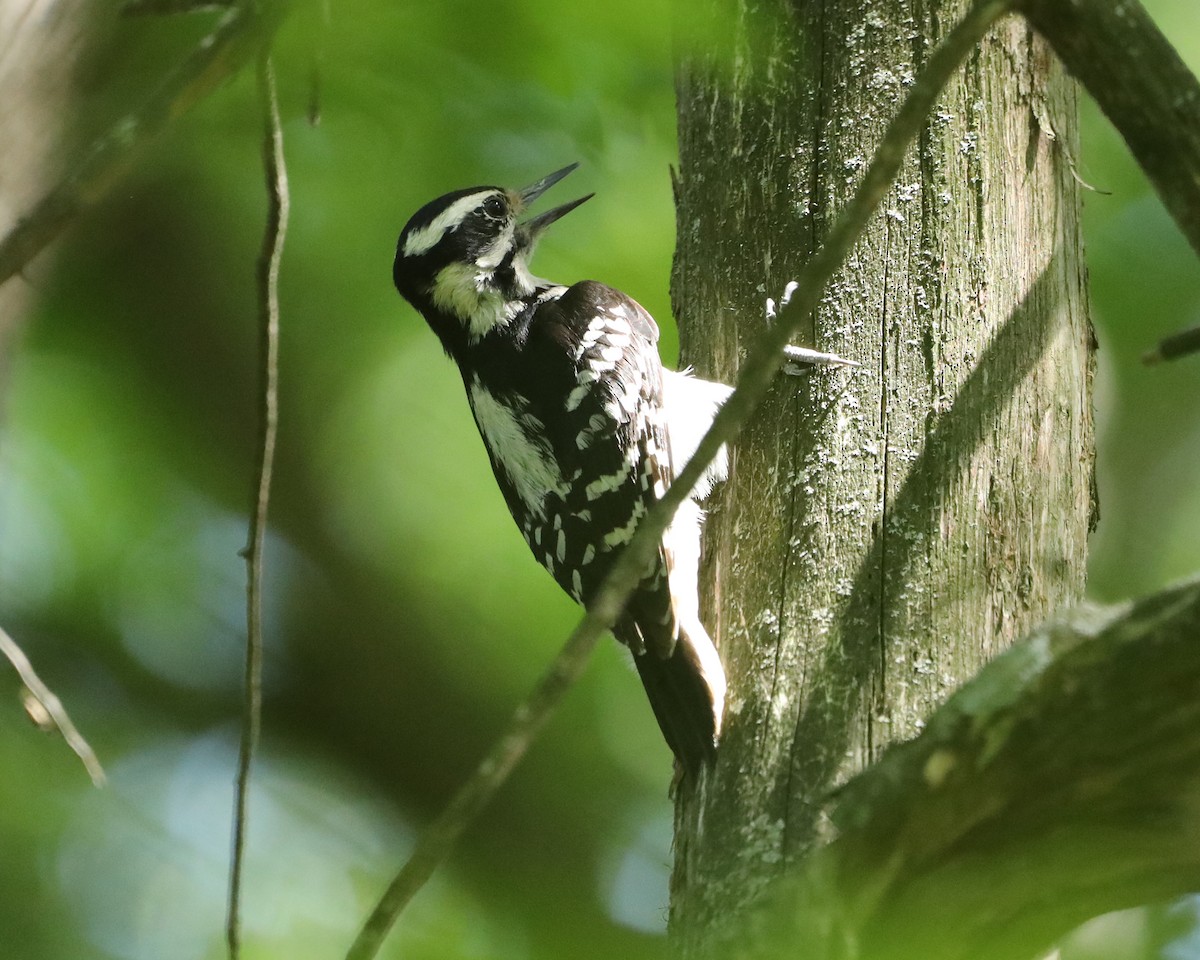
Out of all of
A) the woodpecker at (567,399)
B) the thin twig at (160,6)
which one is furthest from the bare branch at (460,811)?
the woodpecker at (567,399)

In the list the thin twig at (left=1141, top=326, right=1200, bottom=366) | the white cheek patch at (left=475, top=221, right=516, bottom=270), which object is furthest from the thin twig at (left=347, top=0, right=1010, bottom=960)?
the white cheek patch at (left=475, top=221, right=516, bottom=270)

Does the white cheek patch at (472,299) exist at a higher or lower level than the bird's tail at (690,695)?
higher

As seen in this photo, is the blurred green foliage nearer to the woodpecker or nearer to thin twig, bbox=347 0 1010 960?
the woodpecker

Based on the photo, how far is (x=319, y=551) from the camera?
5.50 meters

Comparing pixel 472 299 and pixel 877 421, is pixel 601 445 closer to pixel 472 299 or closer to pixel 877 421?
pixel 472 299

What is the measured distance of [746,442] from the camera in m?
2.98

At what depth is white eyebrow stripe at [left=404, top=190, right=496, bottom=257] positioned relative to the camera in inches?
154

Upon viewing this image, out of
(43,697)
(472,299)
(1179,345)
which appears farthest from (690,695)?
(472,299)

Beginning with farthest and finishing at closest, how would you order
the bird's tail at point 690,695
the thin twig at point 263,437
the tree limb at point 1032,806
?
the bird's tail at point 690,695 → the thin twig at point 263,437 → the tree limb at point 1032,806

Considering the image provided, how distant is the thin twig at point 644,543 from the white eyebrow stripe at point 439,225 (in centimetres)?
245

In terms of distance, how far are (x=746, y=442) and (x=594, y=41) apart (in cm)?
130

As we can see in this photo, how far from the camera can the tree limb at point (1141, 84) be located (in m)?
1.72

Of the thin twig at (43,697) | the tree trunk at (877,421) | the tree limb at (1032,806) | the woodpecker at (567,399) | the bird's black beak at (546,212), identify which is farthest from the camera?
the bird's black beak at (546,212)

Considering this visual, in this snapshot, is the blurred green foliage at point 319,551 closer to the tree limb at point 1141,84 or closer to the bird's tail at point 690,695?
the bird's tail at point 690,695
